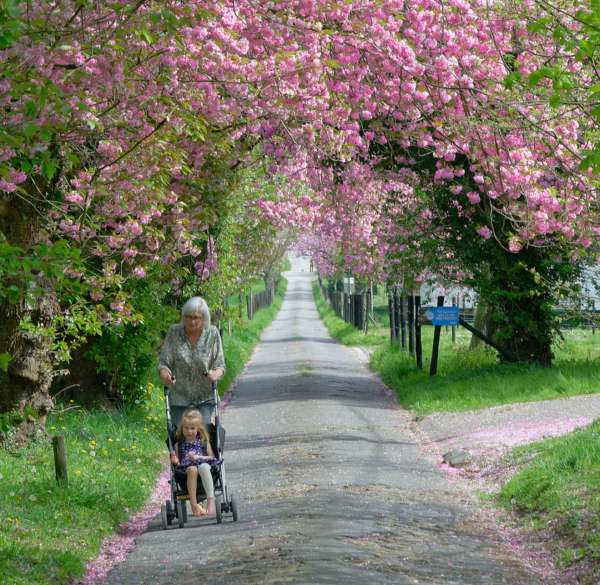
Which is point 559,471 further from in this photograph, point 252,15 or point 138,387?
point 138,387

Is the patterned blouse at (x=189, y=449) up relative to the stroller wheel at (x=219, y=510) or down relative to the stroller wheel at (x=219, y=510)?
up

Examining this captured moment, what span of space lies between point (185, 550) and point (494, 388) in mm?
13622

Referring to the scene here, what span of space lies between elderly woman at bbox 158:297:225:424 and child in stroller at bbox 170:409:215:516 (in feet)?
0.63

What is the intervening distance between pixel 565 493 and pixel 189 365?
3817 mm

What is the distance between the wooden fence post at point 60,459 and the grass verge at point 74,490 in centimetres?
8

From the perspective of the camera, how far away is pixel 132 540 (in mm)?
11070

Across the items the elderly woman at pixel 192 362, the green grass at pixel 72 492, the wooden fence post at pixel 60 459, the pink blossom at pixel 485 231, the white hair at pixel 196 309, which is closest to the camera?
the green grass at pixel 72 492

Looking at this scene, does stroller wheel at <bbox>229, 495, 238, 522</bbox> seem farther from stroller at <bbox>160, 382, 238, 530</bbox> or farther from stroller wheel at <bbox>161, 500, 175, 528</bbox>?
stroller wheel at <bbox>161, 500, 175, 528</bbox>

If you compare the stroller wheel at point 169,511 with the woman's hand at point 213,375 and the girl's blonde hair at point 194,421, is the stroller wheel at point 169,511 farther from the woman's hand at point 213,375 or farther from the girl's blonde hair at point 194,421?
the woman's hand at point 213,375

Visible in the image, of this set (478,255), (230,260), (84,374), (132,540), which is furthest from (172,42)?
(230,260)

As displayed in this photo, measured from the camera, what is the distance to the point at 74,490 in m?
12.1

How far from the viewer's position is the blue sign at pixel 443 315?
2564 centimetres

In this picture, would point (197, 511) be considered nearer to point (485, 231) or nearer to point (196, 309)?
point (196, 309)

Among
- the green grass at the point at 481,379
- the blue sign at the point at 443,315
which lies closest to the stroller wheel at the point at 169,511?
the green grass at the point at 481,379
